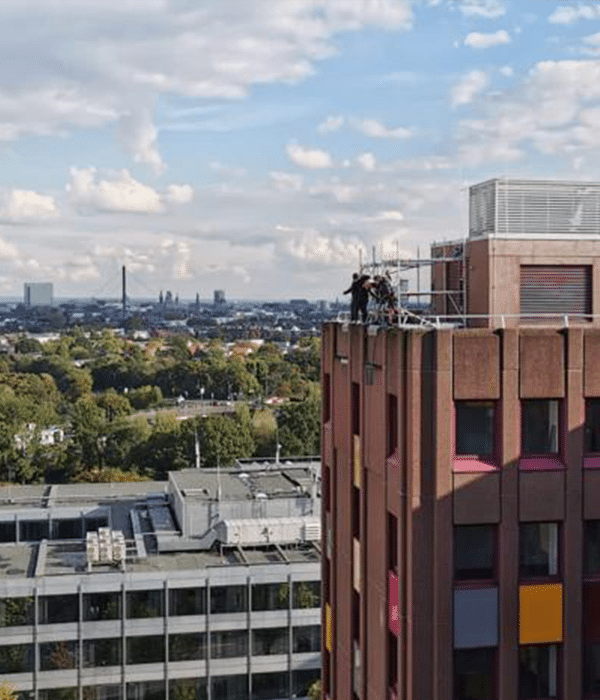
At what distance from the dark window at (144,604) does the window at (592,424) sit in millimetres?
46706

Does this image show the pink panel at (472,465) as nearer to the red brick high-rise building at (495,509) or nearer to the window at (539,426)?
the red brick high-rise building at (495,509)

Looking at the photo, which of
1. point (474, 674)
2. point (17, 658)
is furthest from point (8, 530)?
point (474, 674)

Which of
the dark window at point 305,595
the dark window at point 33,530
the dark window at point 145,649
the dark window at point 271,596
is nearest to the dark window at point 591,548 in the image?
the dark window at point 305,595

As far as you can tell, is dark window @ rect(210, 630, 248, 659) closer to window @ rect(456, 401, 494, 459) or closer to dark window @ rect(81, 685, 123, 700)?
dark window @ rect(81, 685, 123, 700)

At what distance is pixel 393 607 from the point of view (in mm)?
26703

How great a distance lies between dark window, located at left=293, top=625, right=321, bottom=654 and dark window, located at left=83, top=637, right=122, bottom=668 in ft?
38.5

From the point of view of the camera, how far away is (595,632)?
2558 cm

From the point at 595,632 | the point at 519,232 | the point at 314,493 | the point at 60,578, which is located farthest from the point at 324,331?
the point at 314,493

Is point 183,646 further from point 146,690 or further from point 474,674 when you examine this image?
point 474,674

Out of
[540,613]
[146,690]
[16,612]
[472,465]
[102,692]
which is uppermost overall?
[472,465]

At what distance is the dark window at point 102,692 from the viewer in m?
67.2

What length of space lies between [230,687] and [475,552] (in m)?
47.9

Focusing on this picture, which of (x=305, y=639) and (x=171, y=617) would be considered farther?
(x=305, y=639)

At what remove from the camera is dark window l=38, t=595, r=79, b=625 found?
6644 cm
